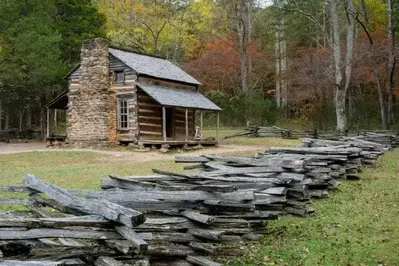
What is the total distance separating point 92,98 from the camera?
1098 inches

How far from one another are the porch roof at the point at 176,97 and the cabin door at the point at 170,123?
1368 millimetres

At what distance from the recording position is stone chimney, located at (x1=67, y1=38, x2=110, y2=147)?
1087 inches

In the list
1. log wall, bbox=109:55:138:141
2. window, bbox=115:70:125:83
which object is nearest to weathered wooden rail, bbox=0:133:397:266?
log wall, bbox=109:55:138:141

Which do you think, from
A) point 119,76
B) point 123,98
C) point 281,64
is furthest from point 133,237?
point 281,64

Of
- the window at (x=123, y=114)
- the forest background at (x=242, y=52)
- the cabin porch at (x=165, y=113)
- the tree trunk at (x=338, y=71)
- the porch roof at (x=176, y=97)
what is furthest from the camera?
the forest background at (x=242, y=52)

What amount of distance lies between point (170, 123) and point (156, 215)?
2275cm

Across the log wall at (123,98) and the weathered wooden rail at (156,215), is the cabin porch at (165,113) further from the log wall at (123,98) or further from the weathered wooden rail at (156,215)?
the weathered wooden rail at (156,215)

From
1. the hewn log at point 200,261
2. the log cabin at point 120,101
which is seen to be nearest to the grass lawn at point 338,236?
the hewn log at point 200,261

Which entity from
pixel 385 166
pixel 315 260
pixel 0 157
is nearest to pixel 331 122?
pixel 385 166

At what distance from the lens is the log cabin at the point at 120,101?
2672 cm

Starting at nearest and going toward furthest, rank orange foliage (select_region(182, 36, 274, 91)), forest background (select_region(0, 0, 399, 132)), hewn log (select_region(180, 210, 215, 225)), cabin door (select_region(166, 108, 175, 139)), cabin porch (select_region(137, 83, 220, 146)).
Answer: hewn log (select_region(180, 210, 215, 225))
cabin porch (select_region(137, 83, 220, 146))
cabin door (select_region(166, 108, 175, 139))
forest background (select_region(0, 0, 399, 132))
orange foliage (select_region(182, 36, 274, 91))

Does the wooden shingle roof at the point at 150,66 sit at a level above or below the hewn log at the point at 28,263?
above

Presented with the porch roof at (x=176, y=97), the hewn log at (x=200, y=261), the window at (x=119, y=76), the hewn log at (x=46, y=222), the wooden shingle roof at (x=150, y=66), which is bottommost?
the hewn log at (x=200, y=261)

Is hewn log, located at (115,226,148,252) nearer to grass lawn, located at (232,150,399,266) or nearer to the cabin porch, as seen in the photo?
grass lawn, located at (232,150,399,266)
